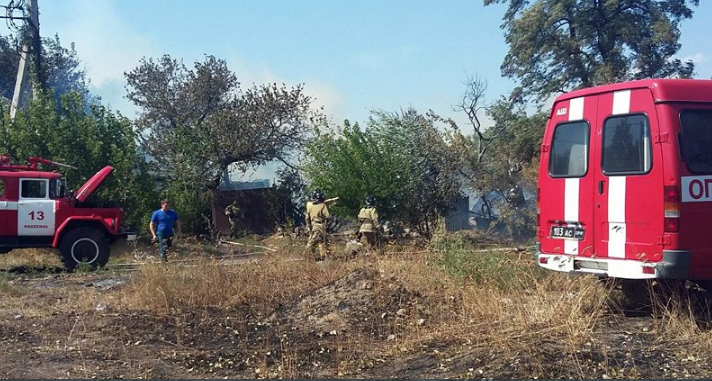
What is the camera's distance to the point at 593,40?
28.3 metres

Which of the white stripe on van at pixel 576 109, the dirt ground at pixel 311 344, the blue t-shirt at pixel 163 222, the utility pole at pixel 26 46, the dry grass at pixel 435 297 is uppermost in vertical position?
the utility pole at pixel 26 46

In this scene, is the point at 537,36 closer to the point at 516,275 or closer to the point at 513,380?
the point at 516,275

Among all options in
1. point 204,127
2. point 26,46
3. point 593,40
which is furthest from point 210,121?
point 593,40

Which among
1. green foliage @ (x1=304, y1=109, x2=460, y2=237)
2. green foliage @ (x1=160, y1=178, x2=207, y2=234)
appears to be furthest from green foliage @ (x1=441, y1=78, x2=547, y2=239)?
green foliage @ (x1=160, y1=178, x2=207, y2=234)

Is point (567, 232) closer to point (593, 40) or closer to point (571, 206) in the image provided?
point (571, 206)

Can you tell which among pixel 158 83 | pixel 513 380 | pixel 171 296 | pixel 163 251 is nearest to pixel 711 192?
pixel 513 380

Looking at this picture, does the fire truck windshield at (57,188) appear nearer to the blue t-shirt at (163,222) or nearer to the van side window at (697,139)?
the blue t-shirt at (163,222)

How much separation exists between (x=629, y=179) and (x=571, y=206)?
900 mm

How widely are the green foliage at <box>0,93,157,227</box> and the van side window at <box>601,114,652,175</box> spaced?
15.2 metres

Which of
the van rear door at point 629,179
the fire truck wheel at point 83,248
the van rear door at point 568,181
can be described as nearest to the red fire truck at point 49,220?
the fire truck wheel at point 83,248

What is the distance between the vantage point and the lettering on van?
7250mm

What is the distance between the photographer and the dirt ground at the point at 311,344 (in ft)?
20.3

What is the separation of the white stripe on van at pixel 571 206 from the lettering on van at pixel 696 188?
130 centimetres

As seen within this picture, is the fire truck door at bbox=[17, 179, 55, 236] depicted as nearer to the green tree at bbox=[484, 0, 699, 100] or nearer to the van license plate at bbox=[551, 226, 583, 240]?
the van license plate at bbox=[551, 226, 583, 240]
